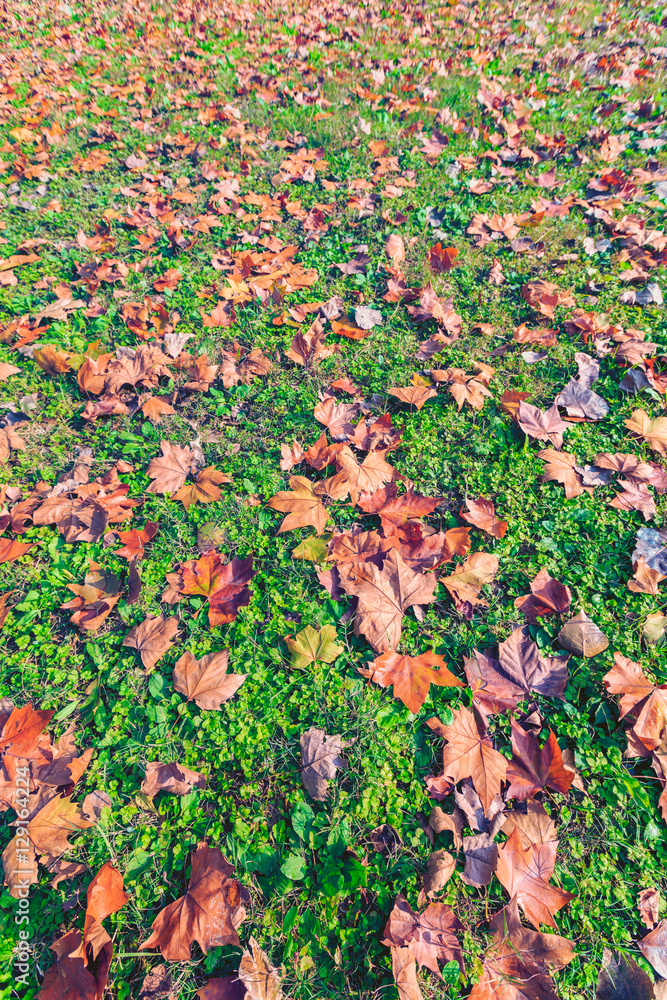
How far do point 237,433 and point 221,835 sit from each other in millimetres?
1862

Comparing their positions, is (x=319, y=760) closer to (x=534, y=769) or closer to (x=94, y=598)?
(x=534, y=769)

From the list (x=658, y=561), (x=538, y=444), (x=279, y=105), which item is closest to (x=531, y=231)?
(x=538, y=444)

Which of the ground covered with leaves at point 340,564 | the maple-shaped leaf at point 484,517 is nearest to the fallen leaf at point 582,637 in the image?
the ground covered with leaves at point 340,564

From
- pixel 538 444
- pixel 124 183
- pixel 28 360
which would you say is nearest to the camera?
pixel 538 444

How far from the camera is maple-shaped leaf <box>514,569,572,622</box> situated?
1946 millimetres

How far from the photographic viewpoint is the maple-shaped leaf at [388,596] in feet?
6.20

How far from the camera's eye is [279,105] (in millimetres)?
4777

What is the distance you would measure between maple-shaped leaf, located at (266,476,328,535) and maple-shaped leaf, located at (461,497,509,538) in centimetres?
69

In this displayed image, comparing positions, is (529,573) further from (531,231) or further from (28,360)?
(28,360)

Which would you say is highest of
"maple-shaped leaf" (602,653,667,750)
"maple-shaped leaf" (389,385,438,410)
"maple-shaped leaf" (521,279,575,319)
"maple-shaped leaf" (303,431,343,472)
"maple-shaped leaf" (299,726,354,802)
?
"maple-shaped leaf" (521,279,575,319)

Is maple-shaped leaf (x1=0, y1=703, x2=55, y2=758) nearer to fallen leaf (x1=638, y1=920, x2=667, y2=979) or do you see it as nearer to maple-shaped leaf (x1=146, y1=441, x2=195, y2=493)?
maple-shaped leaf (x1=146, y1=441, x2=195, y2=493)

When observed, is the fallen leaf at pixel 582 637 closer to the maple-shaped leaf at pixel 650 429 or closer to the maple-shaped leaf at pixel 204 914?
the maple-shaped leaf at pixel 650 429

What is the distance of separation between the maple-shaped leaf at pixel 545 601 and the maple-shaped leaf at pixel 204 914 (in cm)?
146

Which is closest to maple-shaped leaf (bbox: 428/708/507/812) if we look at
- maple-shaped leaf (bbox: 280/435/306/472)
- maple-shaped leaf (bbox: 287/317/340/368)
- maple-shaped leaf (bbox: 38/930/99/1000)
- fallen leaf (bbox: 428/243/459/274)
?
maple-shaped leaf (bbox: 38/930/99/1000)
